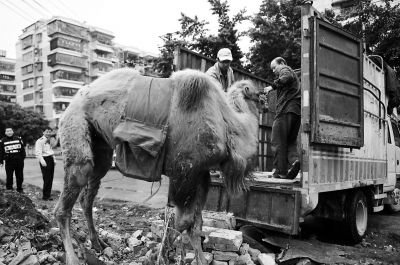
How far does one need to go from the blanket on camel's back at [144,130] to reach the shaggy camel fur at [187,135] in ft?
0.24

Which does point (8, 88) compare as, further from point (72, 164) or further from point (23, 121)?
point (72, 164)

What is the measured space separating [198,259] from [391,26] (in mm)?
12311

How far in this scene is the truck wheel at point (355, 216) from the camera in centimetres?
568

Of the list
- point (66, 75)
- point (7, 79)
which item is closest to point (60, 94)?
point (66, 75)

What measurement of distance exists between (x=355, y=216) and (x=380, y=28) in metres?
9.35

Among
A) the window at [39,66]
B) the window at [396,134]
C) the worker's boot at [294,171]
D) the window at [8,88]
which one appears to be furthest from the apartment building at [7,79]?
the worker's boot at [294,171]

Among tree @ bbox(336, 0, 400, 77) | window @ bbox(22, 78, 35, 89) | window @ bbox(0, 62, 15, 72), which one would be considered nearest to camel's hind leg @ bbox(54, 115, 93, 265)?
tree @ bbox(336, 0, 400, 77)

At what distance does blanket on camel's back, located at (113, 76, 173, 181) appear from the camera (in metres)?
3.21

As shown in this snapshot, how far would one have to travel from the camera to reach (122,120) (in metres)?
3.32

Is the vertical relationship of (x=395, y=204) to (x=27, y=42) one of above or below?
below

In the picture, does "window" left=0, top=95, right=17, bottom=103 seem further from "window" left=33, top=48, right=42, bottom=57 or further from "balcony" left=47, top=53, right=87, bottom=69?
"balcony" left=47, top=53, right=87, bottom=69

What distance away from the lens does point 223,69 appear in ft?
16.4

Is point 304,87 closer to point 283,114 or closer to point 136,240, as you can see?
point 283,114

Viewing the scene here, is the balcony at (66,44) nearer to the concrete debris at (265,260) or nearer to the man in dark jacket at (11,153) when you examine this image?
the man in dark jacket at (11,153)
